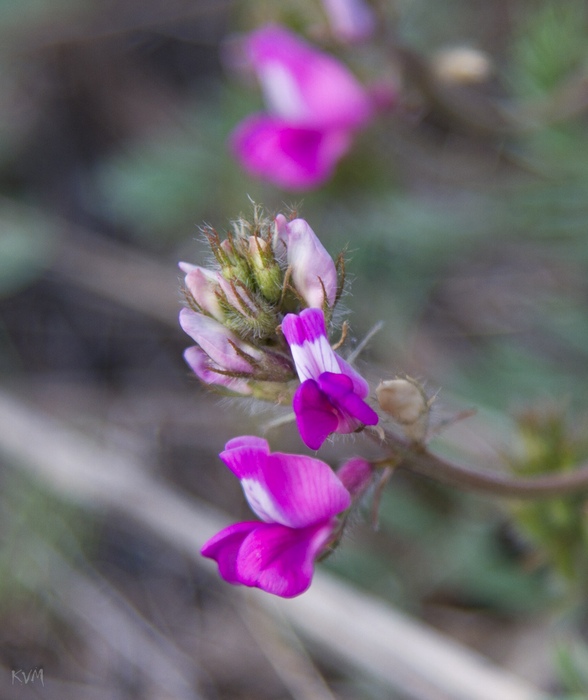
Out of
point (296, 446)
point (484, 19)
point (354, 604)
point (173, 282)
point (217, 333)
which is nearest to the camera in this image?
point (217, 333)

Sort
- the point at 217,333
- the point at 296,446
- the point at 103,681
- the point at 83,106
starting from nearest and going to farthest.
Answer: the point at 217,333 → the point at 103,681 → the point at 296,446 → the point at 83,106

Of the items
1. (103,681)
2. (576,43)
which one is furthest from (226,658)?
(576,43)

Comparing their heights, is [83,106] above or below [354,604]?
above

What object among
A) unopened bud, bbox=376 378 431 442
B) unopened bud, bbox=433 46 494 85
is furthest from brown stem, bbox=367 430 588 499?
unopened bud, bbox=433 46 494 85

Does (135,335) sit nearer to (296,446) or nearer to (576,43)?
(296,446)

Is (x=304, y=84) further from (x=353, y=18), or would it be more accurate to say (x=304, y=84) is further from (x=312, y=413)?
(x=312, y=413)

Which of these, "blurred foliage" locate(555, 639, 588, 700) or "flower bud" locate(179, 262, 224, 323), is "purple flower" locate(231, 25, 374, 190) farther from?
"blurred foliage" locate(555, 639, 588, 700)

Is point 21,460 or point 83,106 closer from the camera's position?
point 21,460

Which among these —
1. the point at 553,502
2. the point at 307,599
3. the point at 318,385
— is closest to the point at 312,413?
the point at 318,385
